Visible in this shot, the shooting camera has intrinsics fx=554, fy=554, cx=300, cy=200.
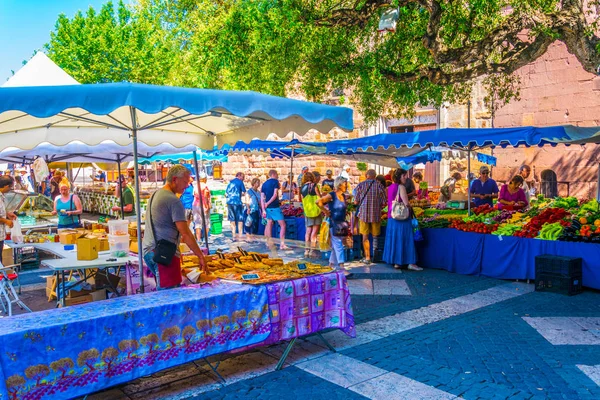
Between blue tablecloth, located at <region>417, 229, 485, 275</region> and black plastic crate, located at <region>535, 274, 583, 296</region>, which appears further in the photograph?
blue tablecloth, located at <region>417, 229, 485, 275</region>

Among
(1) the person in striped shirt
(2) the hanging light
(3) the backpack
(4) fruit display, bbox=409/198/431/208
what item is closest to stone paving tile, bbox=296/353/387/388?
(1) the person in striped shirt

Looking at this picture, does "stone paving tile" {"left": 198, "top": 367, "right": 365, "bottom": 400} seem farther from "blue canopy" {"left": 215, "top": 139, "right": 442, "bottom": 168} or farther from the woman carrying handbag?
"blue canopy" {"left": 215, "top": 139, "right": 442, "bottom": 168}

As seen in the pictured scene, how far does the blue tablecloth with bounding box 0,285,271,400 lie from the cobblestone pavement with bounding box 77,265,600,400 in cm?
47

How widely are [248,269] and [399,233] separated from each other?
4.79m

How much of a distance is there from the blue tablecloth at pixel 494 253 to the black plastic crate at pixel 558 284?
25 centimetres

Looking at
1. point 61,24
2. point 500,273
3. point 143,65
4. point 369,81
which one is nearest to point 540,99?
point 369,81

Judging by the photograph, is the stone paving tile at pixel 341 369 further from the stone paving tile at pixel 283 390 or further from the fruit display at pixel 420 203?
the fruit display at pixel 420 203

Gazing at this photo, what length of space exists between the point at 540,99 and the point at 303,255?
9.77 metres

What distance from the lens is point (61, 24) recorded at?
31.7 m

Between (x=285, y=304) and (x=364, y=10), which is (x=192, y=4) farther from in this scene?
(x=285, y=304)

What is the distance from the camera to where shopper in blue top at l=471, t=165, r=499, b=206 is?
496 inches

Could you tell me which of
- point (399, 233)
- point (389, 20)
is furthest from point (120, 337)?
point (389, 20)

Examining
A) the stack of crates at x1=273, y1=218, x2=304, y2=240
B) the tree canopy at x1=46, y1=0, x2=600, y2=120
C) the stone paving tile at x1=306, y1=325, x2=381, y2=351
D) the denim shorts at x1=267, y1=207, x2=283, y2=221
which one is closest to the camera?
the stone paving tile at x1=306, y1=325, x2=381, y2=351

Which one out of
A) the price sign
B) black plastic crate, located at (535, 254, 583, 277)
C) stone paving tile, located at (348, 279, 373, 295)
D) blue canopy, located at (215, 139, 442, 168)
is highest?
blue canopy, located at (215, 139, 442, 168)
